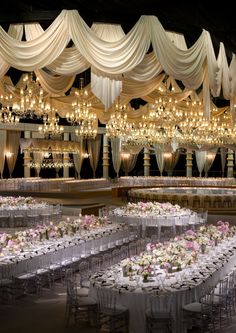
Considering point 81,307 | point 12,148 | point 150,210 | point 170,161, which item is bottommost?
point 81,307

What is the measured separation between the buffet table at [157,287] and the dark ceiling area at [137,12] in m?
3.74

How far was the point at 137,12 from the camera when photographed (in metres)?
7.51

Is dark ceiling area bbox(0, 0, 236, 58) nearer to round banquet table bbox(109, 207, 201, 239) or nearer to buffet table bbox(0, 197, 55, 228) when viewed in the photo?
round banquet table bbox(109, 207, 201, 239)

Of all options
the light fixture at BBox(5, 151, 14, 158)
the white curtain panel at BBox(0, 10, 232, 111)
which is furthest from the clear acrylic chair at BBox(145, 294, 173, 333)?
the light fixture at BBox(5, 151, 14, 158)

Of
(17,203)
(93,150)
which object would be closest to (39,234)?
(17,203)

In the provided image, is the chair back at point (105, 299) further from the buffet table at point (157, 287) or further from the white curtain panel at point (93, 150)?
the white curtain panel at point (93, 150)

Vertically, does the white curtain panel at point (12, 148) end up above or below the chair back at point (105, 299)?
above

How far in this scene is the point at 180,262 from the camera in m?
6.80

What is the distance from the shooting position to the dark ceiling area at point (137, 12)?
7051 millimetres

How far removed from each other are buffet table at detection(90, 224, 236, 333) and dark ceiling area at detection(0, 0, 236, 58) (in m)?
3.74

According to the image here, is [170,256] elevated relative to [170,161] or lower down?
lower down

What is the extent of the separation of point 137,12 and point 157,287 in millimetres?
4242

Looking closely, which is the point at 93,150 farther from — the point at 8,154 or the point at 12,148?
the point at 8,154

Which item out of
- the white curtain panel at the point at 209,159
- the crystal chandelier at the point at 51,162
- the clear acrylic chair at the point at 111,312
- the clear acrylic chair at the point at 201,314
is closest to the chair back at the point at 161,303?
the clear acrylic chair at the point at 201,314
